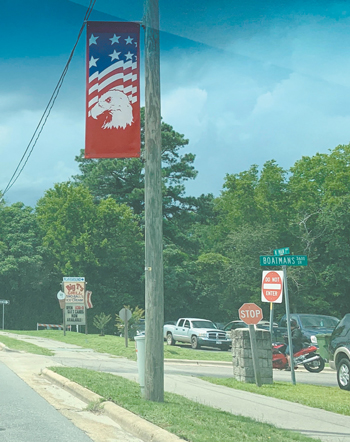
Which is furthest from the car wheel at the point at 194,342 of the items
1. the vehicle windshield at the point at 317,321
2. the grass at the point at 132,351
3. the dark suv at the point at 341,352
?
the dark suv at the point at 341,352

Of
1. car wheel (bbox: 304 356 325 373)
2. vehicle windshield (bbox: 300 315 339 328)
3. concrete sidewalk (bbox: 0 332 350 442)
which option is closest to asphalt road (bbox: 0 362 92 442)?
concrete sidewalk (bbox: 0 332 350 442)

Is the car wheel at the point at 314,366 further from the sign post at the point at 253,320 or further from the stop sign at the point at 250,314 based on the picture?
the stop sign at the point at 250,314

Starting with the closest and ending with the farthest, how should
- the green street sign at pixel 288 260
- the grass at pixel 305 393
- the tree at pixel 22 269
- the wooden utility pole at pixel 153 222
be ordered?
the wooden utility pole at pixel 153 222
the grass at pixel 305 393
the green street sign at pixel 288 260
the tree at pixel 22 269

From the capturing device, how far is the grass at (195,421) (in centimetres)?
674

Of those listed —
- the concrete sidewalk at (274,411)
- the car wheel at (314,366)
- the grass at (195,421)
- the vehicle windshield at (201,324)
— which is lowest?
the car wheel at (314,366)

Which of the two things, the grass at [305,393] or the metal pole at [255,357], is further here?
the metal pole at [255,357]

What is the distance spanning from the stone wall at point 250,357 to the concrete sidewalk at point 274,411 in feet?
4.24

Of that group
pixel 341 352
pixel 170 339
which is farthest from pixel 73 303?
pixel 341 352

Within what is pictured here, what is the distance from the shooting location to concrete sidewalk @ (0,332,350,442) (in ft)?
26.1

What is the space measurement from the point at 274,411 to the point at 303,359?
28.9 feet

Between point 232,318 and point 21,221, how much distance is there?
21.7 m

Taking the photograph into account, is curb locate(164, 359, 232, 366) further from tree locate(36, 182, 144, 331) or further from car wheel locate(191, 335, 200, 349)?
tree locate(36, 182, 144, 331)

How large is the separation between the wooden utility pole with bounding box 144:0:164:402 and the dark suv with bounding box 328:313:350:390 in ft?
20.2

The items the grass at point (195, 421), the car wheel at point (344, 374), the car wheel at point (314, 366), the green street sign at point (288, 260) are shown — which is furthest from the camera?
the car wheel at point (314, 366)
